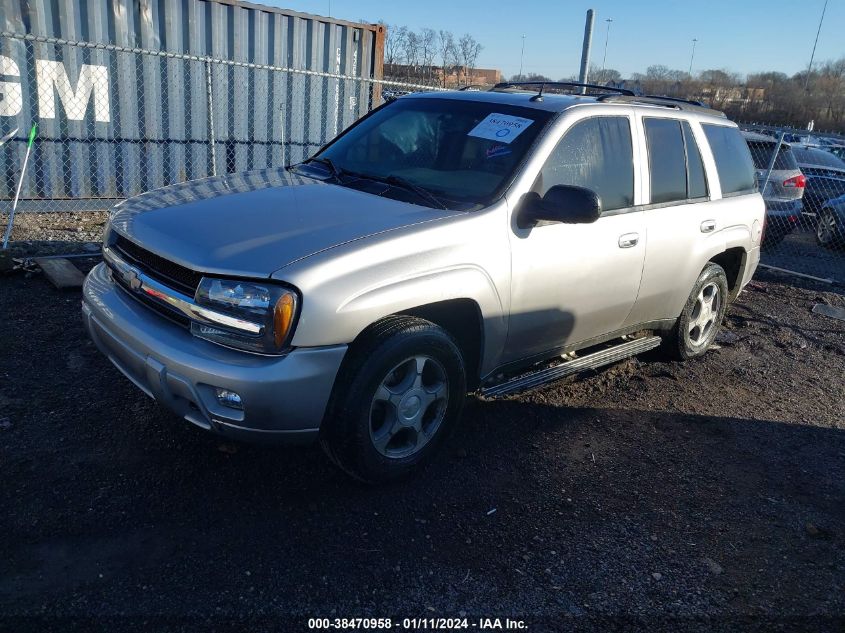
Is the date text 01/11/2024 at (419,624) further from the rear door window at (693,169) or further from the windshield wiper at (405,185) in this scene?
the rear door window at (693,169)

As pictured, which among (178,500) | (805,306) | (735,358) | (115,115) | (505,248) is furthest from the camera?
(115,115)

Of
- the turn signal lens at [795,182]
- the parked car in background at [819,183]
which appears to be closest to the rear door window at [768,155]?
the turn signal lens at [795,182]

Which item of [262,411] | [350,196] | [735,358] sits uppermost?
[350,196]

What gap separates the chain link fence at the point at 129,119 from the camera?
776 centimetres

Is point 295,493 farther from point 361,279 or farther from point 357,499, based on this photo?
point 361,279

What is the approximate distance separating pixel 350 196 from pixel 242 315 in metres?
1.07

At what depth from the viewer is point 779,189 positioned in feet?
32.4

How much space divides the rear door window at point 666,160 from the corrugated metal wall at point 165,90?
4634 millimetres

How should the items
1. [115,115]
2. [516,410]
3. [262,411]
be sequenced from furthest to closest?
[115,115]
[516,410]
[262,411]

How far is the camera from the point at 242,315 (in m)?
2.75

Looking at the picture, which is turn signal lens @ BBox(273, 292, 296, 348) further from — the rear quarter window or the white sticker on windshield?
the rear quarter window

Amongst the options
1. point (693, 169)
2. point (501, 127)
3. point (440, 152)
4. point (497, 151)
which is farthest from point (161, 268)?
point (693, 169)

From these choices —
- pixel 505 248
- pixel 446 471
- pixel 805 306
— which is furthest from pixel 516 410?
pixel 805 306

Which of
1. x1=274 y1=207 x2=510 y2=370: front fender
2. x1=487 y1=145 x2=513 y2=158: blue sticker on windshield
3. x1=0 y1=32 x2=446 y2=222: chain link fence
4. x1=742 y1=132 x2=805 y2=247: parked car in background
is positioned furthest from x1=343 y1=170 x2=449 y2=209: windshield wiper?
x1=742 y1=132 x2=805 y2=247: parked car in background
